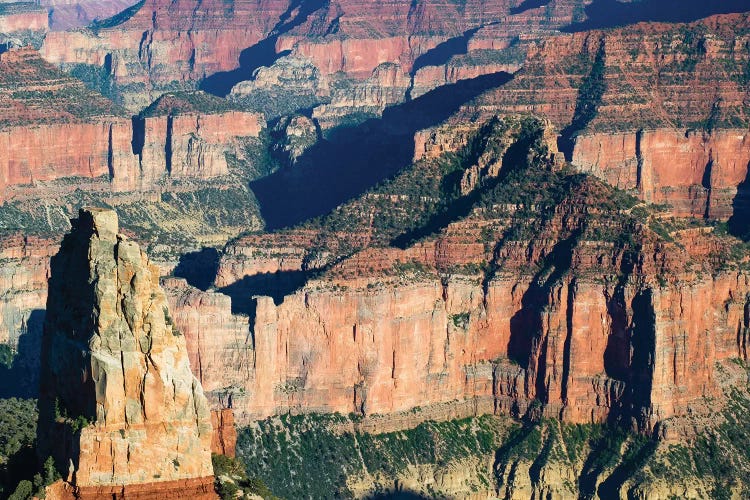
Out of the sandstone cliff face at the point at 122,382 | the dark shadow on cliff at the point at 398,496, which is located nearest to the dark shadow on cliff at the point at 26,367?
the dark shadow on cliff at the point at 398,496

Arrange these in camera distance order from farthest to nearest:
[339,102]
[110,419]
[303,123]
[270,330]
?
1. [339,102]
2. [303,123]
3. [270,330]
4. [110,419]

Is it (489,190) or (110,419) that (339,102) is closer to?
(489,190)

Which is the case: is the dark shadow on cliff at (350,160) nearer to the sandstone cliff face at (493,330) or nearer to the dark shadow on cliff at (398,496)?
the sandstone cliff face at (493,330)

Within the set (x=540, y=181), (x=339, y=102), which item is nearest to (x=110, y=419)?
(x=540, y=181)

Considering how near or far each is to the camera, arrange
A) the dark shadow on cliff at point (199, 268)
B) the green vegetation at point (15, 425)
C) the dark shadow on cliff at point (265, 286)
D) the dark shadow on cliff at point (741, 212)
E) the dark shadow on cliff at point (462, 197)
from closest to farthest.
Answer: the green vegetation at point (15, 425), the dark shadow on cliff at point (265, 286), the dark shadow on cliff at point (462, 197), the dark shadow on cliff at point (199, 268), the dark shadow on cliff at point (741, 212)

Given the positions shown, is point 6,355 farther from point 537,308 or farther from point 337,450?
point 537,308

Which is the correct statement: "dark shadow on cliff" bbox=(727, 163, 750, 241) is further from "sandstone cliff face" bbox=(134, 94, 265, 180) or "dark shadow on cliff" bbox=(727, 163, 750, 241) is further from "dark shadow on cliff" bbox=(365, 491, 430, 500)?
"dark shadow on cliff" bbox=(365, 491, 430, 500)
